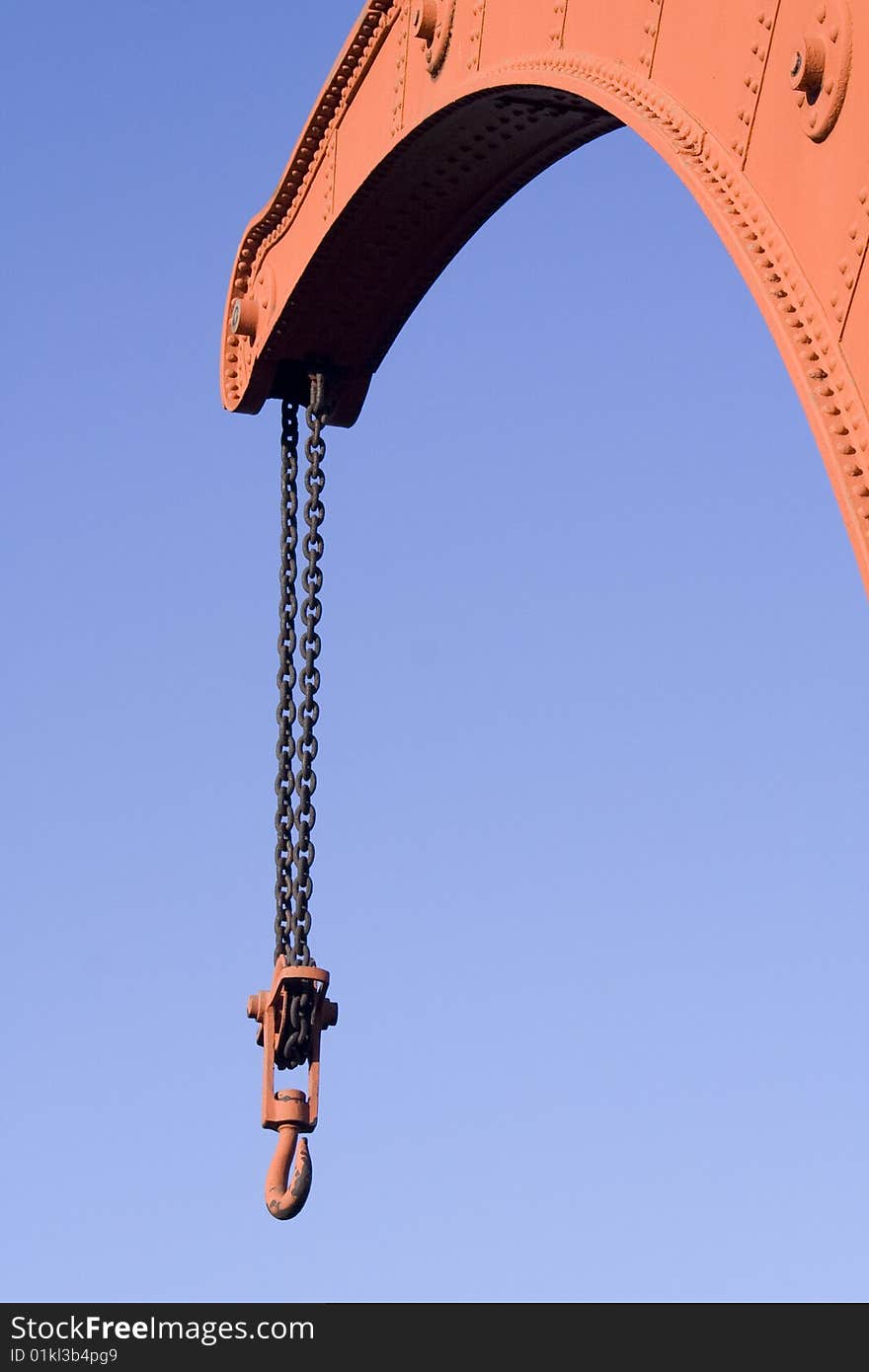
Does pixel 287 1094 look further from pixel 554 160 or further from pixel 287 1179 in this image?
pixel 554 160

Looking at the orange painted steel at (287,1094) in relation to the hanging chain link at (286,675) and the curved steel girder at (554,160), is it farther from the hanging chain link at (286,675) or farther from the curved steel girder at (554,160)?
the curved steel girder at (554,160)

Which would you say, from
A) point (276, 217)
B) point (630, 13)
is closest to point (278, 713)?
point (276, 217)

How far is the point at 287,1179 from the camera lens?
6004mm

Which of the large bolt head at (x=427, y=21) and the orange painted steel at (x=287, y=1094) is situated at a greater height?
the large bolt head at (x=427, y=21)

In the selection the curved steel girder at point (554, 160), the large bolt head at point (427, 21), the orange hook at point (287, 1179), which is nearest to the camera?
the curved steel girder at point (554, 160)

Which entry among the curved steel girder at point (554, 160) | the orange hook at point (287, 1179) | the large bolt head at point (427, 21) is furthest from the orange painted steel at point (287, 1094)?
the large bolt head at point (427, 21)

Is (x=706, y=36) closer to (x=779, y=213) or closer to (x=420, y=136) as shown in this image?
(x=779, y=213)

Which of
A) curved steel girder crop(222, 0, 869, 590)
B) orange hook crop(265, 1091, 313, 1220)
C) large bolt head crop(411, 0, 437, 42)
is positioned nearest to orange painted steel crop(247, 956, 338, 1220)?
orange hook crop(265, 1091, 313, 1220)

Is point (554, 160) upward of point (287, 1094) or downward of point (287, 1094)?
upward

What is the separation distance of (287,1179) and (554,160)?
306cm

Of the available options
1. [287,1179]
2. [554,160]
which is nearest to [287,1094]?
[287,1179]

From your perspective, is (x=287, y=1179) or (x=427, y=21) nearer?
(x=427, y=21)

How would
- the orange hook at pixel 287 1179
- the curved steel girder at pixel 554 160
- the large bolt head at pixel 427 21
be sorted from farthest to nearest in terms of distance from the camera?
the orange hook at pixel 287 1179 < the large bolt head at pixel 427 21 < the curved steel girder at pixel 554 160

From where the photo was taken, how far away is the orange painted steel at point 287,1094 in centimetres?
596
